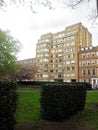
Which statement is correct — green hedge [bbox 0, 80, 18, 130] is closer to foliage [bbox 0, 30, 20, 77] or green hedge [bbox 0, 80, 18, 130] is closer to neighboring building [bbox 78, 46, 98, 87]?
foliage [bbox 0, 30, 20, 77]

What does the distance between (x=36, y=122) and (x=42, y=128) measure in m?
0.95

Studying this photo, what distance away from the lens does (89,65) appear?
70.8 metres

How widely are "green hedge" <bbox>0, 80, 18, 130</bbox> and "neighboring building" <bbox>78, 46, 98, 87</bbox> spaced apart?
64078mm

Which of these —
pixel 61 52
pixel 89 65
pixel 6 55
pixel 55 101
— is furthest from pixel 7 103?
pixel 61 52

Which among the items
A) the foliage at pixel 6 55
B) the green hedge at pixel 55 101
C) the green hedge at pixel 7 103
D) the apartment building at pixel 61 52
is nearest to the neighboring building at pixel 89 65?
the apartment building at pixel 61 52

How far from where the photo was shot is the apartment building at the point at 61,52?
78688 mm

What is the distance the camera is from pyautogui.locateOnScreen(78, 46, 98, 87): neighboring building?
69.2 meters

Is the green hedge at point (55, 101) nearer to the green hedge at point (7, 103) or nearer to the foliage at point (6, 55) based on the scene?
the green hedge at point (7, 103)

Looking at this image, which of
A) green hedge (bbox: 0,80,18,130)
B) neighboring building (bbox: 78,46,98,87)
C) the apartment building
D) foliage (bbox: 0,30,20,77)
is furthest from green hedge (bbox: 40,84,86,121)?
the apartment building

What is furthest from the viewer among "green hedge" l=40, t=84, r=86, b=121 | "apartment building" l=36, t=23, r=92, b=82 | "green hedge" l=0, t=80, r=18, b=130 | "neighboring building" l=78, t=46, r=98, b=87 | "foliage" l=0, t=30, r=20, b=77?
"apartment building" l=36, t=23, r=92, b=82

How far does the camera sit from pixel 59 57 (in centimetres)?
8794

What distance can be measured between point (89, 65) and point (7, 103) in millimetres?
66979

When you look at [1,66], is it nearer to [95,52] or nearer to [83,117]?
[83,117]

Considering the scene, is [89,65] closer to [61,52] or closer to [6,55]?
[61,52]
